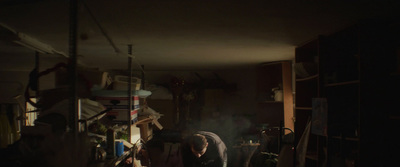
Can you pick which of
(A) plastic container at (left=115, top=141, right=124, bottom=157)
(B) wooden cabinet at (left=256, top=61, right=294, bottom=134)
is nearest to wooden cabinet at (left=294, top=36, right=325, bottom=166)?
(B) wooden cabinet at (left=256, top=61, right=294, bottom=134)

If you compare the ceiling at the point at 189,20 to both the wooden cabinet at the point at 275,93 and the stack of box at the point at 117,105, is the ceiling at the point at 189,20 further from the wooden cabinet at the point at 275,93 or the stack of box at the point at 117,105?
the wooden cabinet at the point at 275,93

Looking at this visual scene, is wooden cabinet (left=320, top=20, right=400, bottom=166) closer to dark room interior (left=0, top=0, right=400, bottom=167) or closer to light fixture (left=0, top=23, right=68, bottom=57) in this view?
dark room interior (left=0, top=0, right=400, bottom=167)

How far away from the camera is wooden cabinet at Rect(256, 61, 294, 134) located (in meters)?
4.71

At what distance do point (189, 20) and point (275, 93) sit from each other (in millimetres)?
2874

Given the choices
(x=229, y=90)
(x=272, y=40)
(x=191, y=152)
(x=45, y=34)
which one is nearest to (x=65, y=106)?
(x=45, y=34)

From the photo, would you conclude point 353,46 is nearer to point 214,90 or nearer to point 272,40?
point 272,40

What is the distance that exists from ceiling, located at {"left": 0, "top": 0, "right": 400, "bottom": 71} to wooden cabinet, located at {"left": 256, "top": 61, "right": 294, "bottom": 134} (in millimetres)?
1281

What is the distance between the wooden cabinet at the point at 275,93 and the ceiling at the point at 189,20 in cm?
128

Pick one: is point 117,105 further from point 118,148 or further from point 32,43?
point 32,43

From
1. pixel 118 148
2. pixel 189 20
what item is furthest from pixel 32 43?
pixel 189 20

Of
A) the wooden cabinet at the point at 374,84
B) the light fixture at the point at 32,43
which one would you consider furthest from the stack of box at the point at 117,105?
the wooden cabinet at the point at 374,84

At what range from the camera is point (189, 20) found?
238 cm

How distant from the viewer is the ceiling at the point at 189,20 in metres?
1.98

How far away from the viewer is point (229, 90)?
6.98 meters
